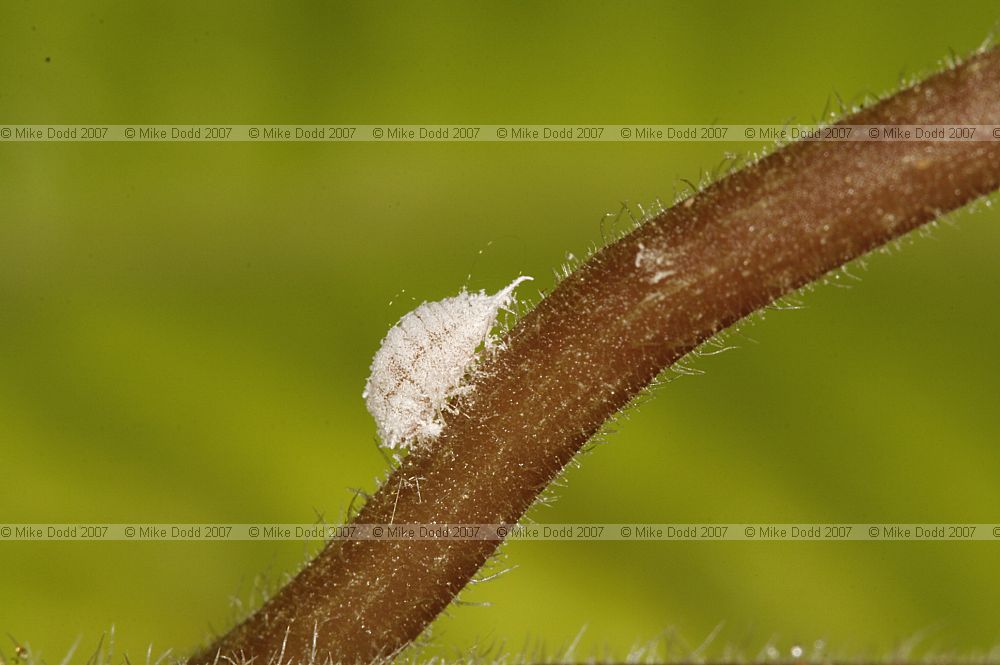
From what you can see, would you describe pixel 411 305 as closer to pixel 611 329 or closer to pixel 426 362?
pixel 426 362

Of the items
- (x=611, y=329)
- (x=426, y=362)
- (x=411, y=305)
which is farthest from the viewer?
(x=411, y=305)

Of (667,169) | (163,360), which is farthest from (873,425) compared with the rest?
(163,360)

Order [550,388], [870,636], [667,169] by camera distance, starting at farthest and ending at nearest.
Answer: [667,169] → [870,636] → [550,388]

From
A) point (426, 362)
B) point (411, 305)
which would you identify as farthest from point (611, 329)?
point (411, 305)

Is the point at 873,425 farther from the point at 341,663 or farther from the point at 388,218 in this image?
the point at 341,663

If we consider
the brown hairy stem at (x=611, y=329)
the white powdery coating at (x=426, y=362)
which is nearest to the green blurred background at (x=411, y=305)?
the white powdery coating at (x=426, y=362)

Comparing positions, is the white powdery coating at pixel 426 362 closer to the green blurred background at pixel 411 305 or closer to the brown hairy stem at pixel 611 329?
the brown hairy stem at pixel 611 329
